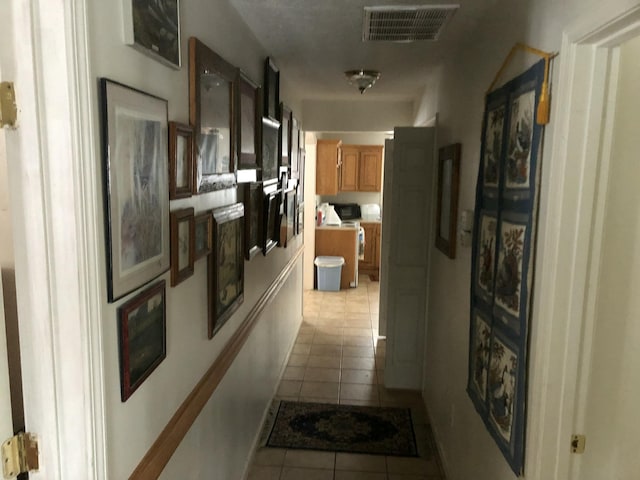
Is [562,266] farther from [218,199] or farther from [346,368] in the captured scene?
[346,368]

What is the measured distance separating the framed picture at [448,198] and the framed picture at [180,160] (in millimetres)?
1579

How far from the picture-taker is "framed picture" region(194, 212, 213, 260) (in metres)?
1.63

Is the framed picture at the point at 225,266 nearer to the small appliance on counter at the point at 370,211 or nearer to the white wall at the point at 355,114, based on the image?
the white wall at the point at 355,114

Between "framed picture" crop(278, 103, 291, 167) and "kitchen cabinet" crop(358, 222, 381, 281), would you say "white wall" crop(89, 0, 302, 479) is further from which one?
"kitchen cabinet" crop(358, 222, 381, 281)

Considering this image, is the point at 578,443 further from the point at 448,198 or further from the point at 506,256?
the point at 448,198

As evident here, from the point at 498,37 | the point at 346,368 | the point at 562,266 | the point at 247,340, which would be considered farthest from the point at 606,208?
the point at 346,368

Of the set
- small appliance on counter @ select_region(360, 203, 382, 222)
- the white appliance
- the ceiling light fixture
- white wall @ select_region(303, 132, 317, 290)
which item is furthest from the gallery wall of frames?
small appliance on counter @ select_region(360, 203, 382, 222)

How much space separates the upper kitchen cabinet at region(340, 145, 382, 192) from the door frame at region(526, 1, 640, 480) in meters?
6.11

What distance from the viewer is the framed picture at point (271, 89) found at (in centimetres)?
268

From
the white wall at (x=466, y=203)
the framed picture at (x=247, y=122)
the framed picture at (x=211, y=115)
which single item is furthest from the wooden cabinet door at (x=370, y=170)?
the framed picture at (x=211, y=115)

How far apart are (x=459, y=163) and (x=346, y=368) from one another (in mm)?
2198

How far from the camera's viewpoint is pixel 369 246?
754 centimetres

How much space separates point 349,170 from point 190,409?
616 centimetres

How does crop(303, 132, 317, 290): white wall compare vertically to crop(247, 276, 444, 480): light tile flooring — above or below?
above
